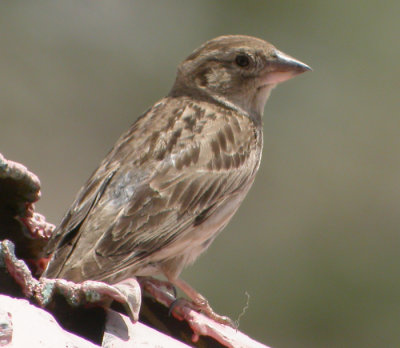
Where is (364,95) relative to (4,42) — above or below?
above

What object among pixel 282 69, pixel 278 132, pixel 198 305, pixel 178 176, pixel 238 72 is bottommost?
pixel 278 132

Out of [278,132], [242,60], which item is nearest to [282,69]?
[242,60]

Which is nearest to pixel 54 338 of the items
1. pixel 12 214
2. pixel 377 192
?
pixel 12 214

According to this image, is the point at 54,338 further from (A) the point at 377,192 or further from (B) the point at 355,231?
(A) the point at 377,192

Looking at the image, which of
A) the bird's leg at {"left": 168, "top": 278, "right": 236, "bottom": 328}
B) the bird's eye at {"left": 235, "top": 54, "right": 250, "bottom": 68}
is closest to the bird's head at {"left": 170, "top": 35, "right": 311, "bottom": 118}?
the bird's eye at {"left": 235, "top": 54, "right": 250, "bottom": 68}

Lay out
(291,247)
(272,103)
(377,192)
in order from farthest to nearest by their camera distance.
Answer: (272,103)
(377,192)
(291,247)

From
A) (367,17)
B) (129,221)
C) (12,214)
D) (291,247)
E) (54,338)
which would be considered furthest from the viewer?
(367,17)

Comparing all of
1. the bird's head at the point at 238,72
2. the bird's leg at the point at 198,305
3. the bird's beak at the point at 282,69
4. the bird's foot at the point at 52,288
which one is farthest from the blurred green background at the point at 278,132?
the bird's foot at the point at 52,288

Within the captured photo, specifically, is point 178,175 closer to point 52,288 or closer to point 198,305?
point 198,305
